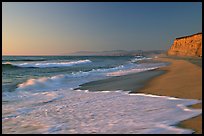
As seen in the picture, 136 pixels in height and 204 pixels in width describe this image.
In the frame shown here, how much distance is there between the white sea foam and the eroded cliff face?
50.7 meters

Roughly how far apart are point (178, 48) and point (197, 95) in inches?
2923

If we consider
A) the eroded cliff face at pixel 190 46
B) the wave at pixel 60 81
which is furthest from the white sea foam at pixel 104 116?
the eroded cliff face at pixel 190 46

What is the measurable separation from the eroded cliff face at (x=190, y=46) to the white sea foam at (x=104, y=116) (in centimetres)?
5066

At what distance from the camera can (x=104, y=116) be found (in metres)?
4.88

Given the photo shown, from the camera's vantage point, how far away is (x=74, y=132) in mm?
3926

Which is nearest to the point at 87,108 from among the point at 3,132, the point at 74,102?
the point at 74,102

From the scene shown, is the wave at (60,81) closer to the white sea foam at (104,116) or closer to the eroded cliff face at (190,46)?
the white sea foam at (104,116)

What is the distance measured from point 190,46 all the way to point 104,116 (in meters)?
63.0

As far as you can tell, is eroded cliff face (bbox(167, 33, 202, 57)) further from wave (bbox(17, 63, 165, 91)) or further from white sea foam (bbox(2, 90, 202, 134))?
white sea foam (bbox(2, 90, 202, 134))

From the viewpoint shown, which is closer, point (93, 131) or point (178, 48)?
point (93, 131)

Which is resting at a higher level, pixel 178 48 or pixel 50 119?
pixel 178 48

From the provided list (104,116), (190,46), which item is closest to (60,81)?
(104,116)

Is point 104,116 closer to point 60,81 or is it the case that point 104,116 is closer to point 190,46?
point 60,81

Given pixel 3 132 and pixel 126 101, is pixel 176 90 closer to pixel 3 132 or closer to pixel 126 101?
pixel 126 101
